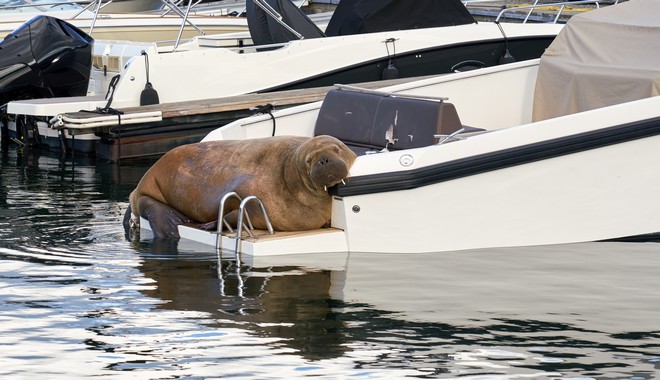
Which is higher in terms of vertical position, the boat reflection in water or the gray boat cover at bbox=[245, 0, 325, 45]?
the gray boat cover at bbox=[245, 0, 325, 45]

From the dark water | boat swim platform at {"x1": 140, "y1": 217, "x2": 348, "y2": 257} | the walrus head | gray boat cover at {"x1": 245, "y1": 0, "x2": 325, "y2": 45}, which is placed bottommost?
Answer: the dark water

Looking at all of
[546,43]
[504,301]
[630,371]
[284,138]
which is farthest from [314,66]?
[630,371]

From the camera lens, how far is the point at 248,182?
8.46 m

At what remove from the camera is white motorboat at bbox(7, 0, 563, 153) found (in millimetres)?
13758

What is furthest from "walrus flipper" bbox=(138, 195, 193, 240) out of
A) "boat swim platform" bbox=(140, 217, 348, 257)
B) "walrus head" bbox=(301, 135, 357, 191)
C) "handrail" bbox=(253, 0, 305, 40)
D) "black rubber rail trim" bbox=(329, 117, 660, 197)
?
"handrail" bbox=(253, 0, 305, 40)

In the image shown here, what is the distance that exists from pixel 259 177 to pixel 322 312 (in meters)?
1.84

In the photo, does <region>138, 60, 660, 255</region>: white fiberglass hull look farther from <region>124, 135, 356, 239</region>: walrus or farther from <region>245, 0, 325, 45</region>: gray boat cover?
<region>245, 0, 325, 45</region>: gray boat cover

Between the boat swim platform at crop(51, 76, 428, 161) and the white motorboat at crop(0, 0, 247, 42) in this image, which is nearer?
the boat swim platform at crop(51, 76, 428, 161)

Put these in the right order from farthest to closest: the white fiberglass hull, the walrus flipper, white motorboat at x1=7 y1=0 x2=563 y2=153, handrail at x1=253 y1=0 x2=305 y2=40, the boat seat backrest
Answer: handrail at x1=253 y1=0 x2=305 y2=40
white motorboat at x1=7 y1=0 x2=563 y2=153
the boat seat backrest
the walrus flipper
the white fiberglass hull

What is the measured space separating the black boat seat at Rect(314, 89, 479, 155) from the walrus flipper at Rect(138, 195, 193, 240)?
1.40 m

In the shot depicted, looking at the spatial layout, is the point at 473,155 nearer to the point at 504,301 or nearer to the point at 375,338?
the point at 504,301

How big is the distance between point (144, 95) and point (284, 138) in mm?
5269

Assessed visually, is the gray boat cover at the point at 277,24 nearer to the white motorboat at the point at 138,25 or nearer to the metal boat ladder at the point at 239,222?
the white motorboat at the point at 138,25

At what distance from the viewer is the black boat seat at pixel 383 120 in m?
9.13
